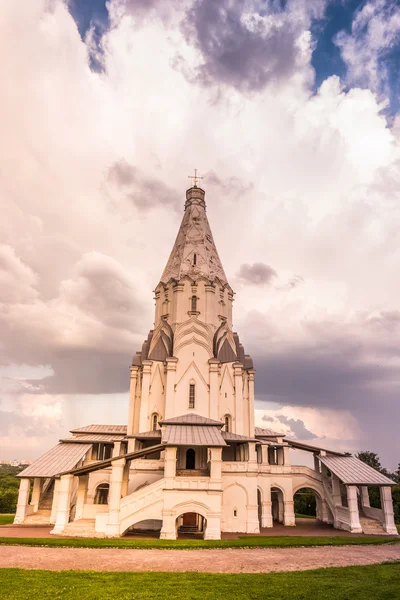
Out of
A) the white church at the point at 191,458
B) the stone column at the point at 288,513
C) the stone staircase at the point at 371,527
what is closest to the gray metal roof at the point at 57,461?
the white church at the point at 191,458

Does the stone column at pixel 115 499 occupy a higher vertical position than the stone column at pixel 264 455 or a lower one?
lower

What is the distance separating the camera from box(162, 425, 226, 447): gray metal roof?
71.9 feet

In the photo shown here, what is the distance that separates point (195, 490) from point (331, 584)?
1110 centimetres

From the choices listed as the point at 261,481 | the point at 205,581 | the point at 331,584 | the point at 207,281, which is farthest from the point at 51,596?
the point at 207,281

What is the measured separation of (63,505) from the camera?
21188 millimetres

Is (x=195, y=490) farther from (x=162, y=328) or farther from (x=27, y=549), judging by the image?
(x=162, y=328)

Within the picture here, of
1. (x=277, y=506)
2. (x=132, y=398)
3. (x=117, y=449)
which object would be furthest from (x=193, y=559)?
(x=277, y=506)

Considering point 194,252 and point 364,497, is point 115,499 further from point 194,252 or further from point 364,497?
point 194,252

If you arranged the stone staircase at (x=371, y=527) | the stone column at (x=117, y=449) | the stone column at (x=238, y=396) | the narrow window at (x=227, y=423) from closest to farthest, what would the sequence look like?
the stone staircase at (x=371, y=527), the stone column at (x=117, y=449), the stone column at (x=238, y=396), the narrow window at (x=227, y=423)

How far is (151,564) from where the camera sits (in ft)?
44.5

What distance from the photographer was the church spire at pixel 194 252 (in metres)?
35.2

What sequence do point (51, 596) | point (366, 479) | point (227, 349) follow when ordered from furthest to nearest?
point (227, 349), point (366, 479), point (51, 596)

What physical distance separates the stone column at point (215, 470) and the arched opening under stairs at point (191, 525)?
12.5ft

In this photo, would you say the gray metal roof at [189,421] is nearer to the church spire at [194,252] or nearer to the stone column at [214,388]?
the stone column at [214,388]
